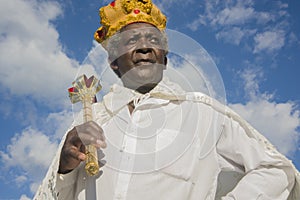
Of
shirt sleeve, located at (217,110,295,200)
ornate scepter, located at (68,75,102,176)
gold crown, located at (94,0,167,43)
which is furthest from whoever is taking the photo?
gold crown, located at (94,0,167,43)

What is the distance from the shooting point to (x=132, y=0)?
423cm

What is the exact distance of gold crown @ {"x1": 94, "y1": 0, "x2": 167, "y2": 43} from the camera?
4020 millimetres

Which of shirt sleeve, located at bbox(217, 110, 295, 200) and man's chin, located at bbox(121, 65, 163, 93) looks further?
man's chin, located at bbox(121, 65, 163, 93)

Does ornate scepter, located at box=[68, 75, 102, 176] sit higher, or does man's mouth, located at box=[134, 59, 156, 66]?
man's mouth, located at box=[134, 59, 156, 66]

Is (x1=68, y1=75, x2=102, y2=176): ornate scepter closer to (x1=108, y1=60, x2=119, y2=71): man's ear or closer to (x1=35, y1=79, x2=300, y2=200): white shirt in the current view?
(x1=35, y1=79, x2=300, y2=200): white shirt

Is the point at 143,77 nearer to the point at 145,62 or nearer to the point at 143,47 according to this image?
the point at 145,62

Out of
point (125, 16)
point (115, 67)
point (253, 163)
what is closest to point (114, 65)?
point (115, 67)

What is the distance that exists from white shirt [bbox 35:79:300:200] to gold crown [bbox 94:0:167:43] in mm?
719

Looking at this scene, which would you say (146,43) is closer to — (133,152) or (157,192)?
(133,152)

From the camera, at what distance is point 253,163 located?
10.4 feet

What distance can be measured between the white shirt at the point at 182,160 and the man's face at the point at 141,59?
132 mm

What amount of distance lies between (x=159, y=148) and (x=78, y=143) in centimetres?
55

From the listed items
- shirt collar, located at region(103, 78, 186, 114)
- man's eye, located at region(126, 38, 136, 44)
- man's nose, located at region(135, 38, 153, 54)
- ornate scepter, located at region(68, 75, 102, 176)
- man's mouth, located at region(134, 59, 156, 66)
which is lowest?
ornate scepter, located at region(68, 75, 102, 176)

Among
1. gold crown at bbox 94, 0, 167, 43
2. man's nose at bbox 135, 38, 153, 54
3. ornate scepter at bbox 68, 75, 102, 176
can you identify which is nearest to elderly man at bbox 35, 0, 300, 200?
man's nose at bbox 135, 38, 153, 54
